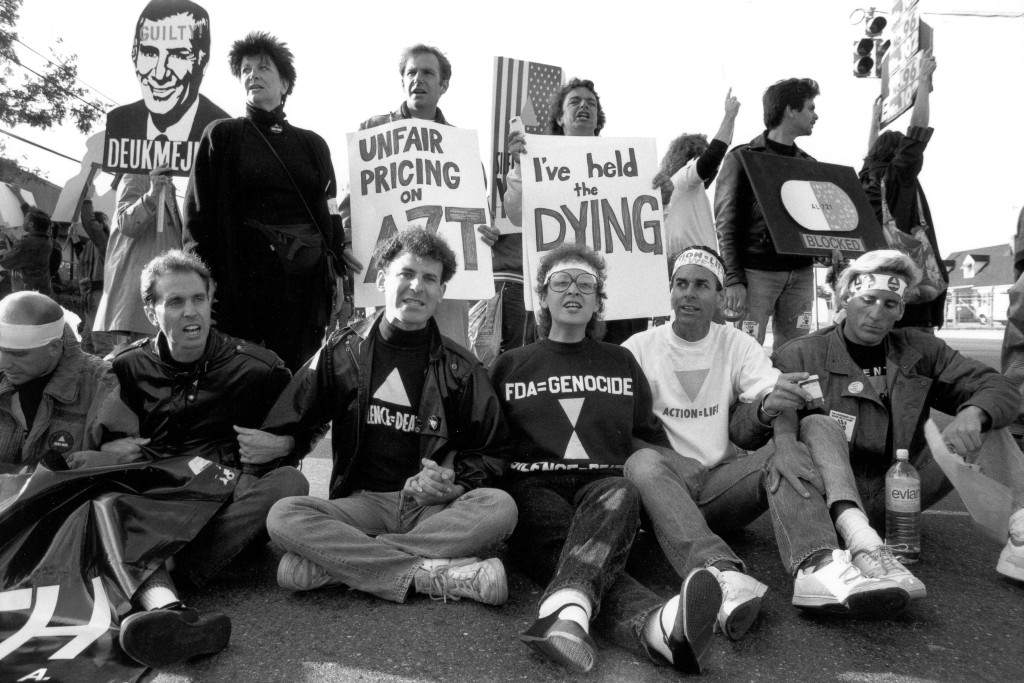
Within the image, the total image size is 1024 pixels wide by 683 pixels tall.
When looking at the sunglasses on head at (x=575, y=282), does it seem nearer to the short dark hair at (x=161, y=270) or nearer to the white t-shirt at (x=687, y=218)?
the short dark hair at (x=161, y=270)

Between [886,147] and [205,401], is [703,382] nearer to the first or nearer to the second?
[205,401]

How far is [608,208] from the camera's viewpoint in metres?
4.48

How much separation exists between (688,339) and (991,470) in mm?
1305

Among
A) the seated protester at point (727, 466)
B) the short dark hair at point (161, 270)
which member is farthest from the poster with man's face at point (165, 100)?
the seated protester at point (727, 466)

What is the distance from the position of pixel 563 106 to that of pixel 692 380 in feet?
7.39

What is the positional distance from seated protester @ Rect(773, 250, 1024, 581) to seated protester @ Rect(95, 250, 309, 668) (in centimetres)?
226

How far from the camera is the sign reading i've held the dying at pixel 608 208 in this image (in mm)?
4367

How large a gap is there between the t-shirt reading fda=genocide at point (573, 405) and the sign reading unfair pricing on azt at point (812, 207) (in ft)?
5.77

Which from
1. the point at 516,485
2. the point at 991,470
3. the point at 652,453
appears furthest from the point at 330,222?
the point at 991,470

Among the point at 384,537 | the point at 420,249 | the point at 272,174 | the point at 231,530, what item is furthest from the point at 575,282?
the point at 272,174

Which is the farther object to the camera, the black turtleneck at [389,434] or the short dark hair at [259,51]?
the short dark hair at [259,51]

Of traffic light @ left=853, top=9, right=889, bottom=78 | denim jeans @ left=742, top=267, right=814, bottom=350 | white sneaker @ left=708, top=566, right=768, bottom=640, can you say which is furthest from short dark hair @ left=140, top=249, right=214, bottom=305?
traffic light @ left=853, top=9, right=889, bottom=78

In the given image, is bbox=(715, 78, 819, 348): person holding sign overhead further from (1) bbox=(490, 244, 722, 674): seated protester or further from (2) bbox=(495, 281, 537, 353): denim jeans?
(1) bbox=(490, 244, 722, 674): seated protester

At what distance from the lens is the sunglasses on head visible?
10.5 ft
